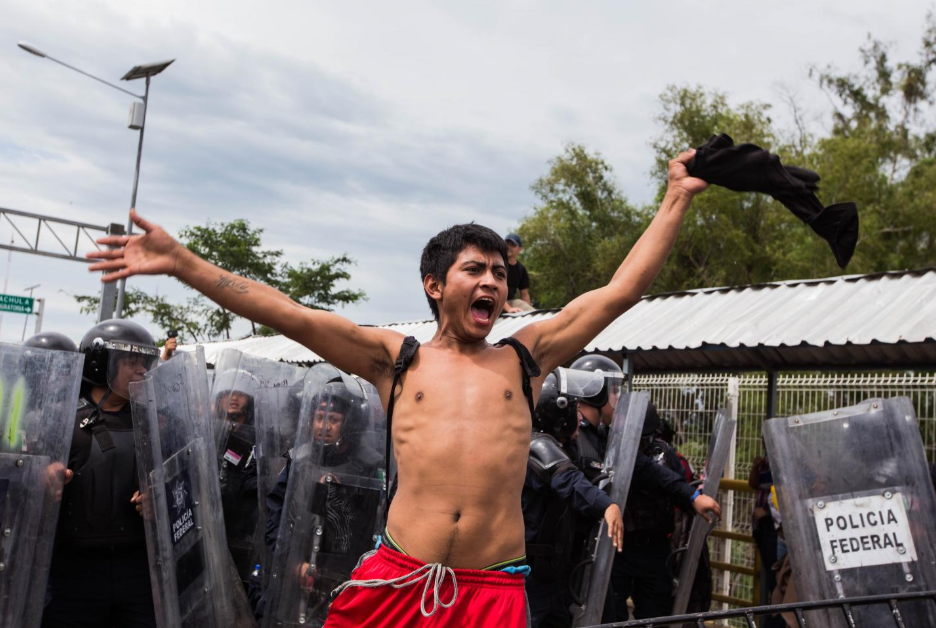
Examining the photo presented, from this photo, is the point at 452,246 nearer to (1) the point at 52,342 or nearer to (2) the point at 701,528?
(2) the point at 701,528

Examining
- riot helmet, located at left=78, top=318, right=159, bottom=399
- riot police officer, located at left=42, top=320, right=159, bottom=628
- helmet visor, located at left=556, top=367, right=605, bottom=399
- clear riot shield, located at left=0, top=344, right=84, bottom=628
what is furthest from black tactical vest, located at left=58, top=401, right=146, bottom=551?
helmet visor, located at left=556, top=367, right=605, bottom=399

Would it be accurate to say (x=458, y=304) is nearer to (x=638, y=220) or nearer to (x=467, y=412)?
(x=467, y=412)

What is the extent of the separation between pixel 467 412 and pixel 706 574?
13.1ft

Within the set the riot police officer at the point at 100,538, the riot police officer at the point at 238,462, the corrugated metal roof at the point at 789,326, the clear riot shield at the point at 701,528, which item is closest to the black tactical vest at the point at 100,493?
the riot police officer at the point at 100,538

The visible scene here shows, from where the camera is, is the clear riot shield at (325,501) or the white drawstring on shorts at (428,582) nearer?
the white drawstring on shorts at (428,582)

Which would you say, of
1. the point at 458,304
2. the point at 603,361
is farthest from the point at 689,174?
the point at 603,361

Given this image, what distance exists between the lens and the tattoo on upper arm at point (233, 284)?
2611mm

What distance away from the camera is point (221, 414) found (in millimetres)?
6125

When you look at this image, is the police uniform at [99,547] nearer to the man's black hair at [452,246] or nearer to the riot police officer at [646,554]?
the man's black hair at [452,246]

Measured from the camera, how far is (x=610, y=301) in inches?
118

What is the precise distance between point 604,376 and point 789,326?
2.62 m

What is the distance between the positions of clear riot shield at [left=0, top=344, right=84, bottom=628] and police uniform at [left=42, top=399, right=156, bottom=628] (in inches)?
6.0

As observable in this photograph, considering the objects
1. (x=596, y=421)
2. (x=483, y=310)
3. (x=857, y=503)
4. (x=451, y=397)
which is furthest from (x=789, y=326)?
(x=451, y=397)

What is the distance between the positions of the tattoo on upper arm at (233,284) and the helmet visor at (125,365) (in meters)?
2.06
